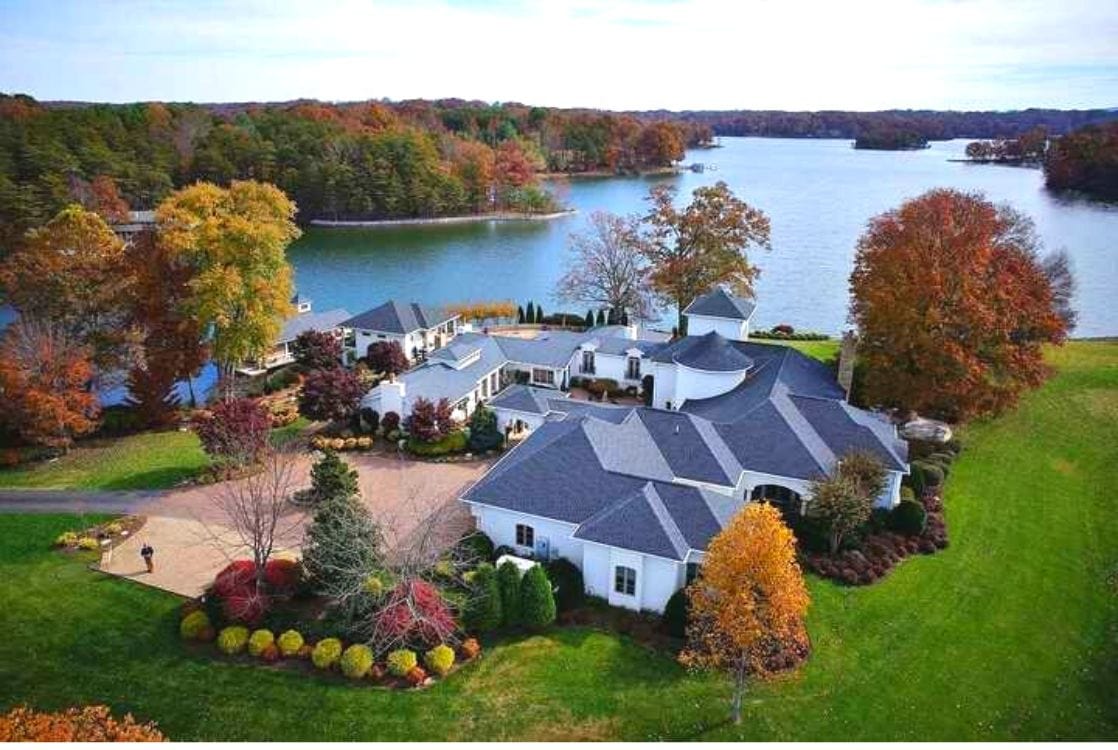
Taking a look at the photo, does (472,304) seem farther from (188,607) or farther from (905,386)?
(188,607)

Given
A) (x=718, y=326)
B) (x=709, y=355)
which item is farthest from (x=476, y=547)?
(x=718, y=326)

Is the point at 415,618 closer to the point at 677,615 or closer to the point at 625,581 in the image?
the point at 625,581

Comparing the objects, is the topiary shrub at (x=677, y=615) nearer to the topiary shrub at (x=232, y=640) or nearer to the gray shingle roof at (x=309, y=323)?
the topiary shrub at (x=232, y=640)

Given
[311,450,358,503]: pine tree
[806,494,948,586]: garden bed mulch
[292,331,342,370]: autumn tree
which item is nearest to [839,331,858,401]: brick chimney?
[806,494,948,586]: garden bed mulch

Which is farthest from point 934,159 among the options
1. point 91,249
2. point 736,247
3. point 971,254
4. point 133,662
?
point 133,662

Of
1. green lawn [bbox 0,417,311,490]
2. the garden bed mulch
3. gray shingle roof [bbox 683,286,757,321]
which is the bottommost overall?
green lawn [bbox 0,417,311,490]

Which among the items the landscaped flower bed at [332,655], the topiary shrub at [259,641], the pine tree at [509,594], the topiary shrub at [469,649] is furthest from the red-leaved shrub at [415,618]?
the topiary shrub at [259,641]

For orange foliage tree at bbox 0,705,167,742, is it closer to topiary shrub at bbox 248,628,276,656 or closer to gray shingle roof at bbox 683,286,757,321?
topiary shrub at bbox 248,628,276,656

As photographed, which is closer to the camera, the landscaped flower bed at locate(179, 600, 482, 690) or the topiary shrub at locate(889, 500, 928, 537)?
the landscaped flower bed at locate(179, 600, 482, 690)
